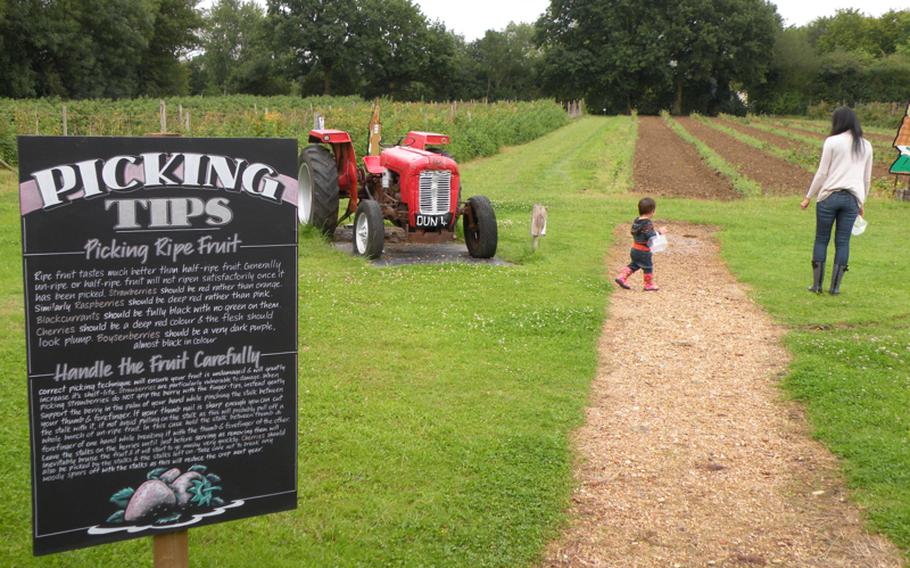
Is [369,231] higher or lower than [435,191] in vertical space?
lower

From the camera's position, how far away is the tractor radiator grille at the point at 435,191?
10312 millimetres

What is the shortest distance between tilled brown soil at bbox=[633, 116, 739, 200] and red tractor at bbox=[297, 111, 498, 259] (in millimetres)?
9011

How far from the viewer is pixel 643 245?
9258mm

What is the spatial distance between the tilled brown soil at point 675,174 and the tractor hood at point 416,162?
9240 millimetres

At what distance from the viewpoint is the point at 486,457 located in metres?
4.88

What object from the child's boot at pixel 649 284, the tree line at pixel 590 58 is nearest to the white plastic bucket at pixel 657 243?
the child's boot at pixel 649 284

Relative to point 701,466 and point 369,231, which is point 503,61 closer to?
point 369,231

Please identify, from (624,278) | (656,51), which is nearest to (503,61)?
(656,51)

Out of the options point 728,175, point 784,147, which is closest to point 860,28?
point 784,147

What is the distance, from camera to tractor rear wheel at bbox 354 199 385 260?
9.98m

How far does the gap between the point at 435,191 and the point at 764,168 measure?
56.1 ft

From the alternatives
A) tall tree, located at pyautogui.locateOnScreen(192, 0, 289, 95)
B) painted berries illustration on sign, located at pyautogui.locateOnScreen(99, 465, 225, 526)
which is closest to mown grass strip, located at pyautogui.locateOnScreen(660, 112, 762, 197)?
painted berries illustration on sign, located at pyautogui.locateOnScreen(99, 465, 225, 526)

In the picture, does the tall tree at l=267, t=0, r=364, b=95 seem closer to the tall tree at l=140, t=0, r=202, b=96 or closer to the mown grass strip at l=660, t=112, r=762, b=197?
the tall tree at l=140, t=0, r=202, b=96

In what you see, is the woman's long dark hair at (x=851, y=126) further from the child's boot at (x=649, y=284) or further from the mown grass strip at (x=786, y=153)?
the mown grass strip at (x=786, y=153)
